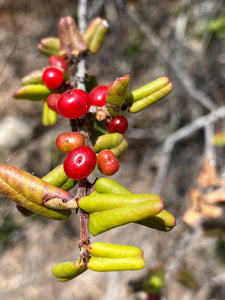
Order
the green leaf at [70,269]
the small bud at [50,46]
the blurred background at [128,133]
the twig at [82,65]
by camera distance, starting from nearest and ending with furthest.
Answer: the green leaf at [70,269] < the twig at [82,65] < the small bud at [50,46] < the blurred background at [128,133]

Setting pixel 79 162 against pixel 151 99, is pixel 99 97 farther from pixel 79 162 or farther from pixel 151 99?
pixel 79 162

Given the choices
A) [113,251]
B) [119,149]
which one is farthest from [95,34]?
[113,251]

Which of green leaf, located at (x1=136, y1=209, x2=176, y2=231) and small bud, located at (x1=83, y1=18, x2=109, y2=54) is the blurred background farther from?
green leaf, located at (x1=136, y1=209, x2=176, y2=231)

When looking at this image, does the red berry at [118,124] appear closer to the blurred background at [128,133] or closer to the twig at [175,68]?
the twig at [175,68]

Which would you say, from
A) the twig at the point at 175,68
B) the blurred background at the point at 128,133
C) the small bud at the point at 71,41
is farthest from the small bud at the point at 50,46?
the blurred background at the point at 128,133

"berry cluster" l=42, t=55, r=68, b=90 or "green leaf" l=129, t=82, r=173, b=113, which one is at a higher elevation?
"berry cluster" l=42, t=55, r=68, b=90

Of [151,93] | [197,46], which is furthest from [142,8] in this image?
[151,93]

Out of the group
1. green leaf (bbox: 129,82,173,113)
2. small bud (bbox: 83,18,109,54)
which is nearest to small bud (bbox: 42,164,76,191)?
green leaf (bbox: 129,82,173,113)

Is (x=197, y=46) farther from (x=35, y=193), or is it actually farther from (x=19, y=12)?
(x=35, y=193)
